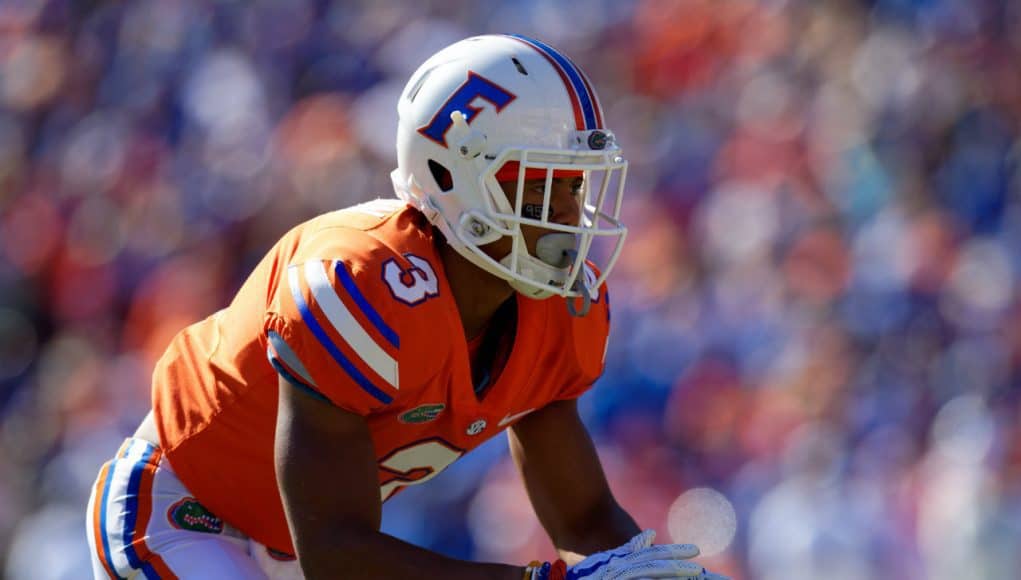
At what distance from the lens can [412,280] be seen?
2479 mm

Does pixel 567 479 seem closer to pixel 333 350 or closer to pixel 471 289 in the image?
pixel 471 289

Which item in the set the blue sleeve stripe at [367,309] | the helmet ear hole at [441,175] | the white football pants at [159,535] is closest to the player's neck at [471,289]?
the helmet ear hole at [441,175]

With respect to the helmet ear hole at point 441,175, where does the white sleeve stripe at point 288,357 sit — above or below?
below

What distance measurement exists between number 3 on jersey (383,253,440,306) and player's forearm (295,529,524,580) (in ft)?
1.39

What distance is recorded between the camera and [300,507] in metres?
2.35

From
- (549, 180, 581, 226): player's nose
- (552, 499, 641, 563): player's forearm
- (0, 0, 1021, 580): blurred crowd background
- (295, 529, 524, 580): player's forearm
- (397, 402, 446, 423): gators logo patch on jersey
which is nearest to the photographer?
(295, 529, 524, 580): player's forearm

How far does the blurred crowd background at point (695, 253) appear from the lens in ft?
14.8

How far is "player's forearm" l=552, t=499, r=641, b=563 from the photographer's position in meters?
2.89

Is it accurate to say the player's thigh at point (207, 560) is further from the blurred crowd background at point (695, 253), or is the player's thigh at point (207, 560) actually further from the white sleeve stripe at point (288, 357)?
the blurred crowd background at point (695, 253)

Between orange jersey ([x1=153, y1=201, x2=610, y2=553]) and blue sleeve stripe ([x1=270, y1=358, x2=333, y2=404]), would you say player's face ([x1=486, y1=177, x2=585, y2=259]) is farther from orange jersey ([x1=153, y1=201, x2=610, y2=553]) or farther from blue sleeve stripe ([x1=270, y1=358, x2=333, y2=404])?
blue sleeve stripe ([x1=270, y1=358, x2=333, y2=404])

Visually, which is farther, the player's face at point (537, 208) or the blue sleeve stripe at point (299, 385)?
the player's face at point (537, 208)

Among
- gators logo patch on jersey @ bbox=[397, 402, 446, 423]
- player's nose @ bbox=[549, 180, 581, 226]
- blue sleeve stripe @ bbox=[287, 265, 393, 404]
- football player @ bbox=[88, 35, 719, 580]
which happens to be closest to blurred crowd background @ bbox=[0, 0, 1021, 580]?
football player @ bbox=[88, 35, 719, 580]

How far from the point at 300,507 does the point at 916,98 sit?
3.52m

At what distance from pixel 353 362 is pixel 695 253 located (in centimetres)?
327
